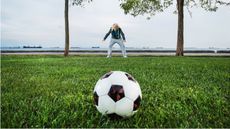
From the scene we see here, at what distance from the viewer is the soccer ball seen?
3.69 metres

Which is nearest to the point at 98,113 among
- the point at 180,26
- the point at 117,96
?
the point at 117,96

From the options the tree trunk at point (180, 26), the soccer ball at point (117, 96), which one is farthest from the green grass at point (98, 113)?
the tree trunk at point (180, 26)

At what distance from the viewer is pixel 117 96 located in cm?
369

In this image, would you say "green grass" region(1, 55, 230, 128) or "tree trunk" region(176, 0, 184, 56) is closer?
"green grass" region(1, 55, 230, 128)

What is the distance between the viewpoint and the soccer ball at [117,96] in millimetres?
3693

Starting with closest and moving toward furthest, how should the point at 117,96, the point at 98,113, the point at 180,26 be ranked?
the point at 117,96 → the point at 98,113 → the point at 180,26

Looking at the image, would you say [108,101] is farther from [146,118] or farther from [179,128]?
[179,128]

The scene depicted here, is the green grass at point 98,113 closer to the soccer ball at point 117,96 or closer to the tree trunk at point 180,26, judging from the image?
the soccer ball at point 117,96

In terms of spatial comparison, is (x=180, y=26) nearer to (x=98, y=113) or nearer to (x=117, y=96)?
(x=98, y=113)

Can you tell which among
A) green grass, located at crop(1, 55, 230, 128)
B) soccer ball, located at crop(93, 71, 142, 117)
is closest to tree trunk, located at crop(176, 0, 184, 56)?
green grass, located at crop(1, 55, 230, 128)

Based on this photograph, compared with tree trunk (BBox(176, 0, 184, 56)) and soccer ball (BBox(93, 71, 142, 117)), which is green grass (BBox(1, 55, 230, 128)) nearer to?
Answer: soccer ball (BBox(93, 71, 142, 117))

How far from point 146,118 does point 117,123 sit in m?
0.40

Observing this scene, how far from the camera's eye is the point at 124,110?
3684 millimetres

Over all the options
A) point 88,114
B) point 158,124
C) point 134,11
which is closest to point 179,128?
point 158,124
